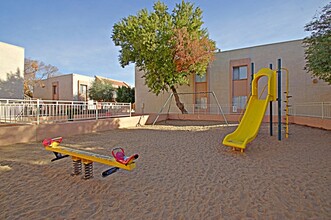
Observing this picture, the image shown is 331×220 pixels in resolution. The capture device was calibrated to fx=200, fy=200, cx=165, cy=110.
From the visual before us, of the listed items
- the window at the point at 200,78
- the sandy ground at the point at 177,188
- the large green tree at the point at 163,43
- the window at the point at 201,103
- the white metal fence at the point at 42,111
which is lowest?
the sandy ground at the point at 177,188

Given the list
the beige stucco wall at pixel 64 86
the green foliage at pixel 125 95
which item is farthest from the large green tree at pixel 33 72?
the green foliage at pixel 125 95

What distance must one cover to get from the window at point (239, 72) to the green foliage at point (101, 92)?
20.6 m

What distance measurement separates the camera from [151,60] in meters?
17.1

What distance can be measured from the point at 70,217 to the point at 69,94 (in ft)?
107

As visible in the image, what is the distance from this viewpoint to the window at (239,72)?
63.7 ft

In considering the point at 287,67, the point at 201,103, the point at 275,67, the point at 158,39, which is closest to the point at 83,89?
the point at 158,39

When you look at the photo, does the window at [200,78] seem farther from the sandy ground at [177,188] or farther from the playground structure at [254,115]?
the sandy ground at [177,188]

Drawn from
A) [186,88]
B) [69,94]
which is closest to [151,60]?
[186,88]

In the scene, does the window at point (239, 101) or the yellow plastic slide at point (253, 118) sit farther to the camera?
the window at point (239, 101)

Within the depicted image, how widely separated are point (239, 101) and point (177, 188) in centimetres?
1752

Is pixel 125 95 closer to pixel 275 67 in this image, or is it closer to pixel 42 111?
pixel 275 67

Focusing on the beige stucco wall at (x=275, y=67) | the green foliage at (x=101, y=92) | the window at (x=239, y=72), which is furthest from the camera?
the green foliage at (x=101, y=92)

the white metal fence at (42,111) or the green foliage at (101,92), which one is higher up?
the green foliage at (101,92)

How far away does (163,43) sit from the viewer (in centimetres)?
1667
